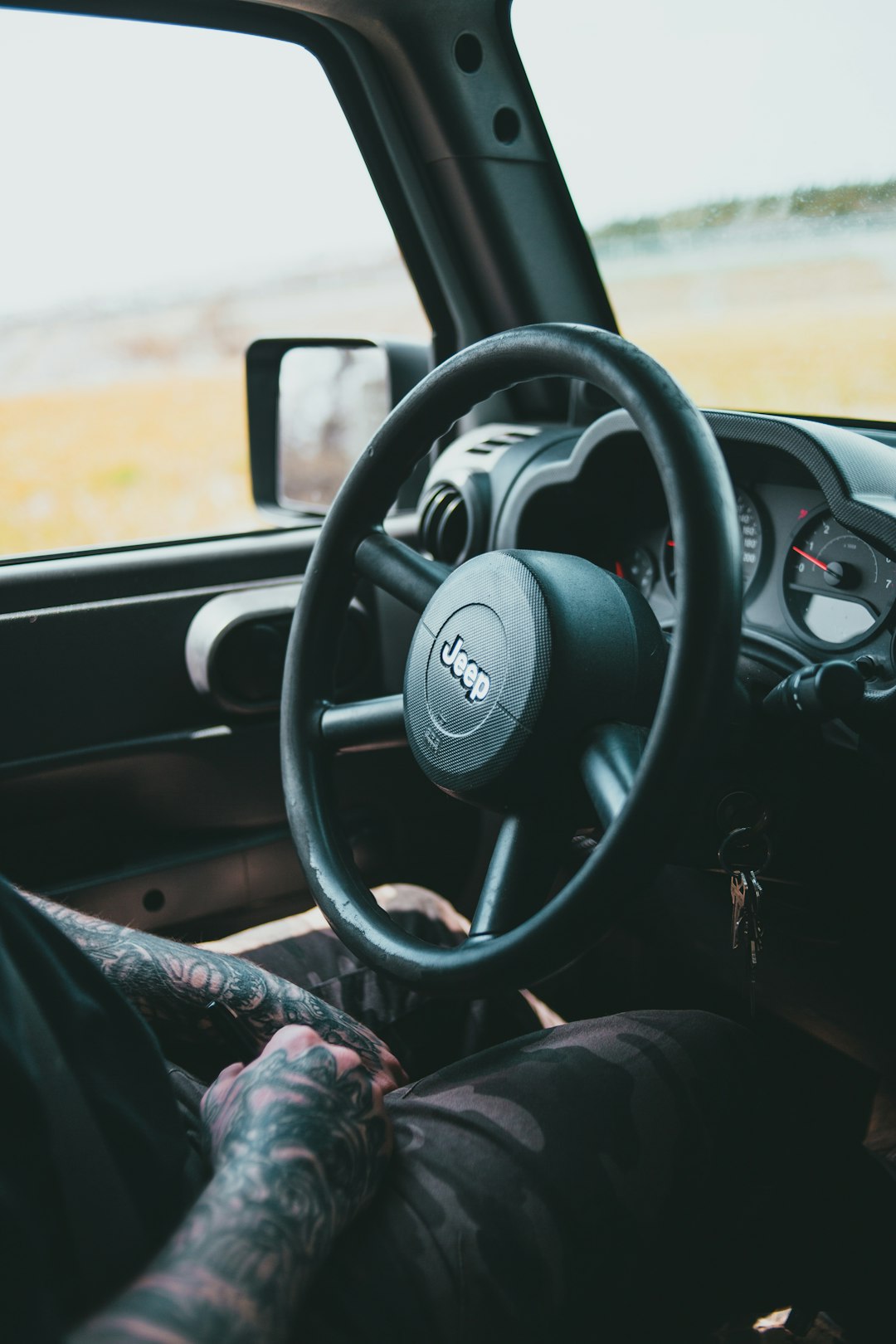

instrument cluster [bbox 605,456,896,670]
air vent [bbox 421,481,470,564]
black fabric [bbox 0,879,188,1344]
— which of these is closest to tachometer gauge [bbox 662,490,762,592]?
instrument cluster [bbox 605,456,896,670]

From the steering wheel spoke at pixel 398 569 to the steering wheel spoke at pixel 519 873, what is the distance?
13.2 inches

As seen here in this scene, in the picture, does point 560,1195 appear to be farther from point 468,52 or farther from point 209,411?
point 209,411

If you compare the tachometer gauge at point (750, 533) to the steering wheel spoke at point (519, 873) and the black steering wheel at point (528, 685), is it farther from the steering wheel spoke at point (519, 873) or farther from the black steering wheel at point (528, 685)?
the steering wheel spoke at point (519, 873)

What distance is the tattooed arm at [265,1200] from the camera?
0.78 m

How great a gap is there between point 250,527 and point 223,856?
2.21 feet

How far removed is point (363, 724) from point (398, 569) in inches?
8.0

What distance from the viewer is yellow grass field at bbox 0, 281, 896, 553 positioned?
180 centimetres

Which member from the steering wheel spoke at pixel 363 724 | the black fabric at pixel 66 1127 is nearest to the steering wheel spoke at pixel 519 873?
the steering wheel spoke at pixel 363 724

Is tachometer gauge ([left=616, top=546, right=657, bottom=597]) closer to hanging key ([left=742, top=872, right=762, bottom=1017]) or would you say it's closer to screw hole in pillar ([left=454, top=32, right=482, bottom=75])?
hanging key ([left=742, top=872, right=762, bottom=1017])

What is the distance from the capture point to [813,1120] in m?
1.66

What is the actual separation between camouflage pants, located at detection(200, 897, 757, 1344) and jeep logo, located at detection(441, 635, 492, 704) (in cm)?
42

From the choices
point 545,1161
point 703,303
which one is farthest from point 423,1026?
point 703,303

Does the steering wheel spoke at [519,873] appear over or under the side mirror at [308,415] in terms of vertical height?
under

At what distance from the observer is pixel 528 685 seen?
1119 millimetres
